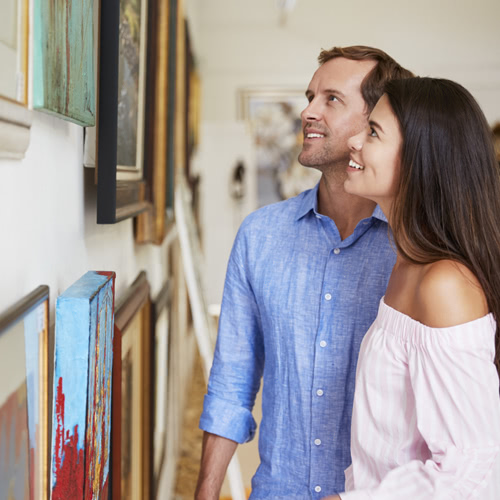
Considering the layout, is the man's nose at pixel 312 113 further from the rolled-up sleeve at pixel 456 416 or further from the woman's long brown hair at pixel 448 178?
the rolled-up sleeve at pixel 456 416

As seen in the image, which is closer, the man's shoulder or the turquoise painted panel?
the turquoise painted panel

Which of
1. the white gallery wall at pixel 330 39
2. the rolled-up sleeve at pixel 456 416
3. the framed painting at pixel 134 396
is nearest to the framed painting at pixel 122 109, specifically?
the framed painting at pixel 134 396

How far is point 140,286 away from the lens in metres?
2.10

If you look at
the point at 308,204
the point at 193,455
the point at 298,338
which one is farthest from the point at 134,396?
the point at 193,455

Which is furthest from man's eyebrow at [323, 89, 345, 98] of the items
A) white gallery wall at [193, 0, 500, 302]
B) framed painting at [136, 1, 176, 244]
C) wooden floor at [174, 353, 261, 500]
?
white gallery wall at [193, 0, 500, 302]

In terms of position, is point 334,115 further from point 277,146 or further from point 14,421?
point 277,146

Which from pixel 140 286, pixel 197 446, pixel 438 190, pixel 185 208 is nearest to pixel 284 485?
pixel 140 286

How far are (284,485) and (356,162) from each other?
0.89m

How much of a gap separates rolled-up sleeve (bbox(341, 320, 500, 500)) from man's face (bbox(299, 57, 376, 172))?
79 centimetres

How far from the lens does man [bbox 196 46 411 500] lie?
5.62 feet

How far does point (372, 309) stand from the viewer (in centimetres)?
172

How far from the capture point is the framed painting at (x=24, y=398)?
0.77 metres

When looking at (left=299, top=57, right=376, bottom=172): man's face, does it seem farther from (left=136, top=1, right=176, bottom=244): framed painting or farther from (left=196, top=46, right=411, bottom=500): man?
(left=136, top=1, right=176, bottom=244): framed painting

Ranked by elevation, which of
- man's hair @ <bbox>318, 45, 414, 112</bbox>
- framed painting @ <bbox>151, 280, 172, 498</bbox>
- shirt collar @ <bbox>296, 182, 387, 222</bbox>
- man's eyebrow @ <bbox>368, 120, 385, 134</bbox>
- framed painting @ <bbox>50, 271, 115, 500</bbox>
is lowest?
framed painting @ <bbox>151, 280, 172, 498</bbox>
